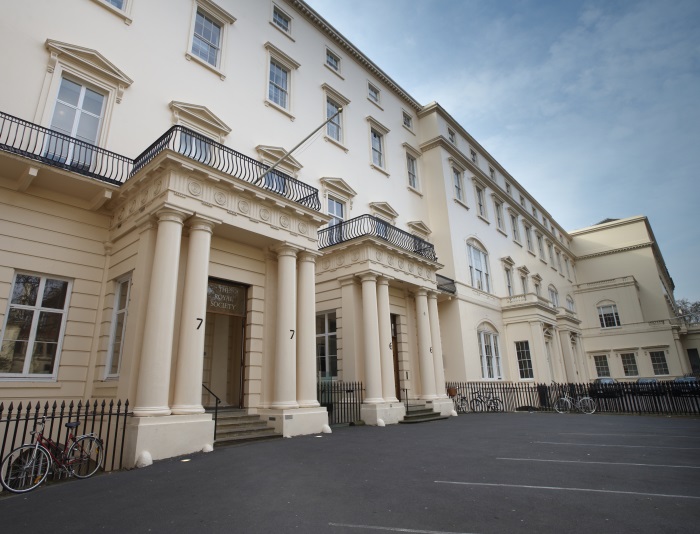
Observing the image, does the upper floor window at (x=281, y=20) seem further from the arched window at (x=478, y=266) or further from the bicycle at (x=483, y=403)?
the bicycle at (x=483, y=403)

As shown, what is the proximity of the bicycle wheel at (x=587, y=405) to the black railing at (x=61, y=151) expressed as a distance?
20.2m

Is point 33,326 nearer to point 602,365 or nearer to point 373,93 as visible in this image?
point 373,93

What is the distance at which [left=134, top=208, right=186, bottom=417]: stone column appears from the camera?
7.92m

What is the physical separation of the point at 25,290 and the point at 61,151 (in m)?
3.38

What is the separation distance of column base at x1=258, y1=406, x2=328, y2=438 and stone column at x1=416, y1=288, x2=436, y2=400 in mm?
6242

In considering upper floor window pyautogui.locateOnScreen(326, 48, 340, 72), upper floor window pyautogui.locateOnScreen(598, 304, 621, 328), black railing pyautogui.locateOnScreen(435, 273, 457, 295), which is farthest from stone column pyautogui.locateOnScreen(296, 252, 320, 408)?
upper floor window pyautogui.locateOnScreen(598, 304, 621, 328)

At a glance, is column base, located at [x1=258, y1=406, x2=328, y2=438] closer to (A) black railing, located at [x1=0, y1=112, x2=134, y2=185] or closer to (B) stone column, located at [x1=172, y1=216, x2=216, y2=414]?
(B) stone column, located at [x1=172, y1=216, x2=216, y2=414]

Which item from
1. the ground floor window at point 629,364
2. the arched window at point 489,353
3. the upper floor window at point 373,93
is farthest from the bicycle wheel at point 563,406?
the ground floor window at point 629,364

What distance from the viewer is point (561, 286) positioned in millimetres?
39500

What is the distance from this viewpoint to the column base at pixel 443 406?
1602 cm

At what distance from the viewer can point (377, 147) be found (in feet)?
70.6

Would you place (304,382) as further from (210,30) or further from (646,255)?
(646,255)

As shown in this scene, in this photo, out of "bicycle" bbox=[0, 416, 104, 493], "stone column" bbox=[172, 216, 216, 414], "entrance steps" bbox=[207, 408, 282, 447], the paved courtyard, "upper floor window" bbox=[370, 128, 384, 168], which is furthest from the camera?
"upper floor window" bbox=[370, 128, 384, 168]

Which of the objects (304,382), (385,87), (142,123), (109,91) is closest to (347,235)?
(304,382)
